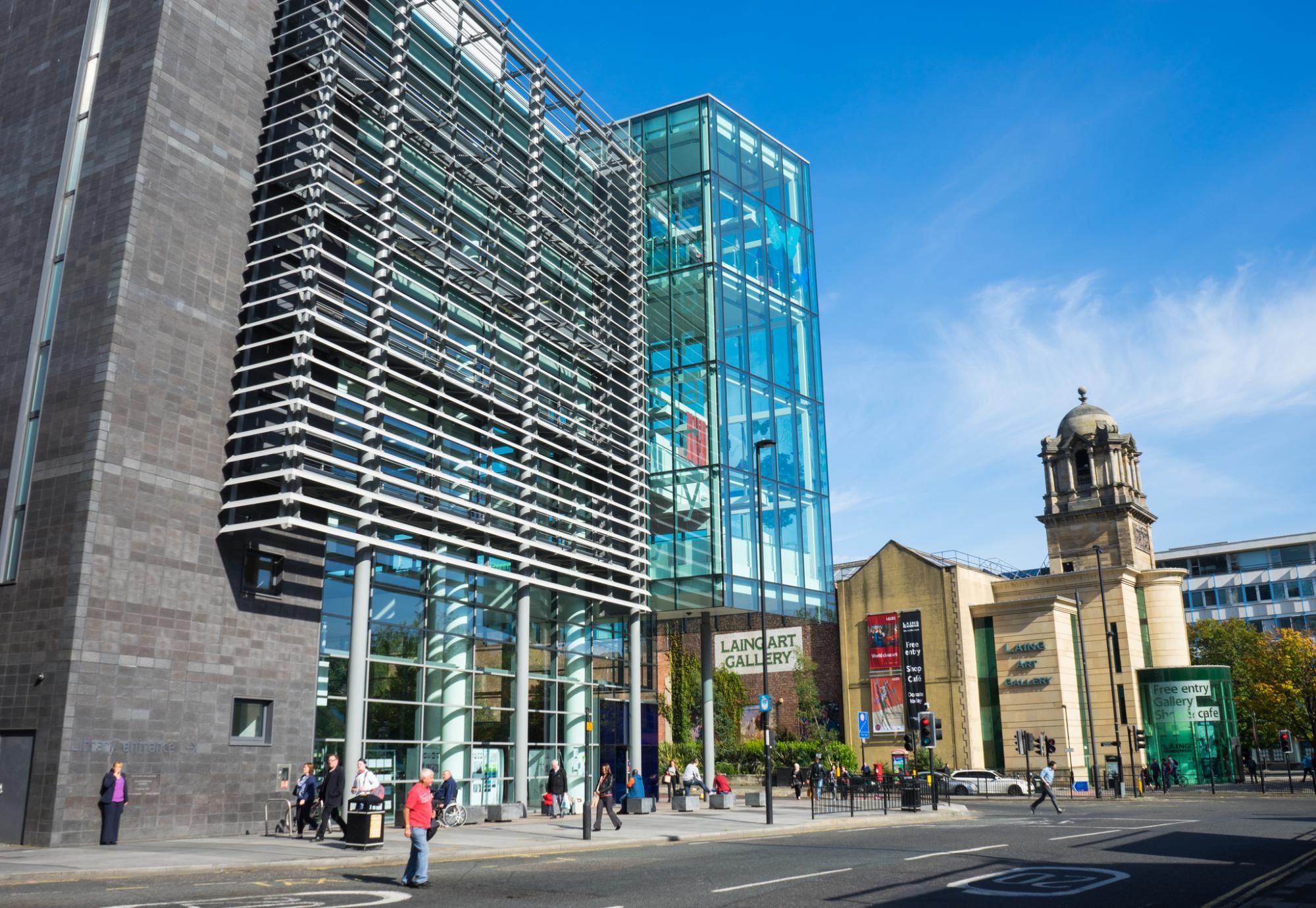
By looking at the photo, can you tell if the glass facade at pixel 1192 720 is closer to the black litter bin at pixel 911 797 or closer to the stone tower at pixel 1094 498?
the stone tower at pixel 1094 498

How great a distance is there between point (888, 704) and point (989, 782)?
10.6 m

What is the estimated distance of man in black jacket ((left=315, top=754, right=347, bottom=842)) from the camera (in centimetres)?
2145

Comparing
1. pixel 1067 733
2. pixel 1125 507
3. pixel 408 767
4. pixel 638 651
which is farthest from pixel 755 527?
pixel 1125 507

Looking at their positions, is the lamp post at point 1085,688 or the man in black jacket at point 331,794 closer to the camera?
the man in black jacket at point 331,794

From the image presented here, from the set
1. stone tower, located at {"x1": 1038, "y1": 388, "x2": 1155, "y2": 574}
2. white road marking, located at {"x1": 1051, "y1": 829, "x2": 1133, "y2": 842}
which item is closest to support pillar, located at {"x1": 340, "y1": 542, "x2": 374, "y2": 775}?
white road marking, located at {"x1": 1051, "y1": 829, "x2": 1133, "y2": 842}

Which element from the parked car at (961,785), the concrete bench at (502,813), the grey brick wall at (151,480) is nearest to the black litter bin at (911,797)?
the concrete bench at (502,813)

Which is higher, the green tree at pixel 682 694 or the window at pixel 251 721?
the green tree at pixel 682 694

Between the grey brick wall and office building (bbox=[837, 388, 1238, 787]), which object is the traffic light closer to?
the grey brick wall

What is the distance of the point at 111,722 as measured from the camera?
21000mm

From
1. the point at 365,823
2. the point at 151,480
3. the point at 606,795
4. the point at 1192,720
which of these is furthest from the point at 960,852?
the point at 1192,720

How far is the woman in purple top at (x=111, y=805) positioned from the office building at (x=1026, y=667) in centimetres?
5269

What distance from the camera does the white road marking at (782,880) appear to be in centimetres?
1368

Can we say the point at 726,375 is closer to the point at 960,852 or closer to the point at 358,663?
the point at 358,663

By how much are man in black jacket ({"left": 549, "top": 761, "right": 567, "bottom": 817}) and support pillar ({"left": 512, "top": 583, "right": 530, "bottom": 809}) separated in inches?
32.4
